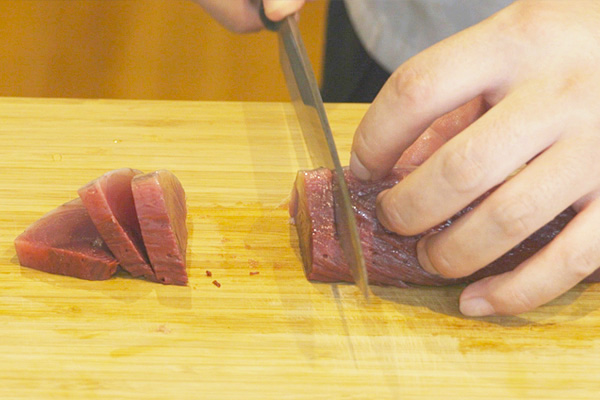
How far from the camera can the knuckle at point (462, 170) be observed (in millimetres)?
2123

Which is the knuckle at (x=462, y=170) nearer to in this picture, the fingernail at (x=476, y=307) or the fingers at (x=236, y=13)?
the fingernail at (x=476, y=307)

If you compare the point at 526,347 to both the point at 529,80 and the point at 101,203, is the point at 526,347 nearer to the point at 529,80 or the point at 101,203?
the point at 529,80

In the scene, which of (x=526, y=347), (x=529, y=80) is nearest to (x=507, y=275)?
(x=526, y=347)

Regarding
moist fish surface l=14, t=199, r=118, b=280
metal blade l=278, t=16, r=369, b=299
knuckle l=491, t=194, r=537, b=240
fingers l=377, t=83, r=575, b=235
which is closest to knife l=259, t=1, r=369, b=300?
metal blade l=278, t=16, r=369, b=299

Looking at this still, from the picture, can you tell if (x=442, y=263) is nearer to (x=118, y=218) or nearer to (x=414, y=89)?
(x=414, y=89)

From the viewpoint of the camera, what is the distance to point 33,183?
291 centimetres

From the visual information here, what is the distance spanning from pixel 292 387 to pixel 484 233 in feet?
2.53

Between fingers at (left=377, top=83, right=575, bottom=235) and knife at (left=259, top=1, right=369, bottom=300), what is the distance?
0.23m

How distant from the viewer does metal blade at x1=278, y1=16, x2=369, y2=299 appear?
→ 7.44 feet

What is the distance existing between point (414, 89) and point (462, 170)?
0.30 meters

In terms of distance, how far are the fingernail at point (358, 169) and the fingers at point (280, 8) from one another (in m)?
0.72

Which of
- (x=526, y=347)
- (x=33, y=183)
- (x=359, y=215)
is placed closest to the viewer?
(x=526, y=347)

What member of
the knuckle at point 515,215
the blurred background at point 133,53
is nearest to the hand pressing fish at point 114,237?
the knuckle at point 515,215

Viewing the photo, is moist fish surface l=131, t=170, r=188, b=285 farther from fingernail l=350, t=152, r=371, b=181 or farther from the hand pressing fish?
fingernail l=350, t=152, r=371, b=181
